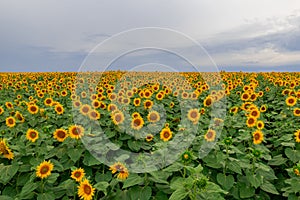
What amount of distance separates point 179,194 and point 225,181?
1.24 meters

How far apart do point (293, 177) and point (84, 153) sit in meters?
3.10

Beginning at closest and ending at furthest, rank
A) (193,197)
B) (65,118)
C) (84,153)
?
(193,197)
(84,153)
(65,118)

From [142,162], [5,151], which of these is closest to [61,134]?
[5,151]

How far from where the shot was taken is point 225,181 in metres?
4.34

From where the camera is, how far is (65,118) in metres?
7.79

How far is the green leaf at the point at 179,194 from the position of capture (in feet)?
10.8

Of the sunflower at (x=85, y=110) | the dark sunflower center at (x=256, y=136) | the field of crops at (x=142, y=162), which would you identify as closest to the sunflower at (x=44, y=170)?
the field of crops at (x=142, y=162)

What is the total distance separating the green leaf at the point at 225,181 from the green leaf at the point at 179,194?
43.4 inches

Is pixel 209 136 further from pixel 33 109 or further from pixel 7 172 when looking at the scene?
pixel 33 109

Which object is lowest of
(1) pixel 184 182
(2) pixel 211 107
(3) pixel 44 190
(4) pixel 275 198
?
(4) pixel 275 198

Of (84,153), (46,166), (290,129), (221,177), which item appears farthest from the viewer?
(290,129)

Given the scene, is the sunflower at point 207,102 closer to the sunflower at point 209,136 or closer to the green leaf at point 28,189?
the sunflower at point 209,136

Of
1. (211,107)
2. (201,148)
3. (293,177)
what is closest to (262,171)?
(293,177)

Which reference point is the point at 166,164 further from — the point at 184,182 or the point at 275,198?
the point at 275,198
